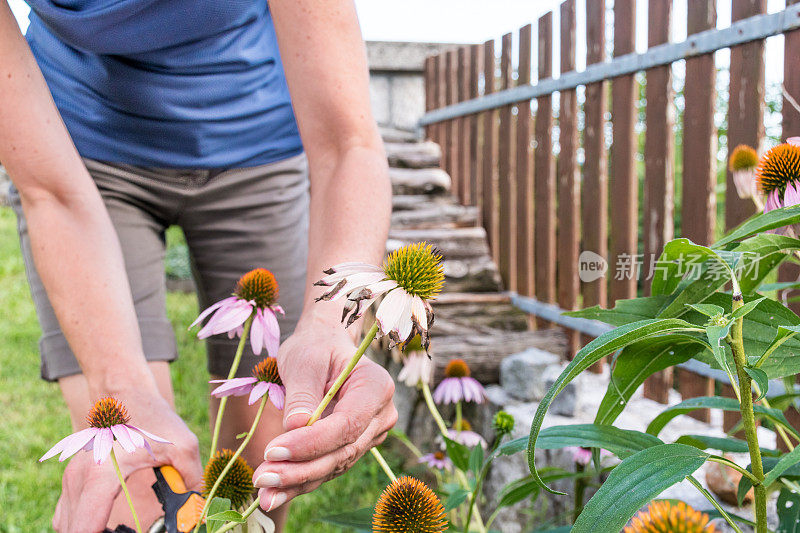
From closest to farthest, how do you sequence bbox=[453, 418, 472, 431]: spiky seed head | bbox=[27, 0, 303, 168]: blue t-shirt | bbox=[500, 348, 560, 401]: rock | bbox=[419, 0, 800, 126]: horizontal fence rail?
bbox=[27, 0, 303, 168]: blue t-shirt → bbox=[453, 418, 472, 431]: spiky seed head → bbox=[419, 0, 800, 126]: horizontal fence rail → bbox=[500, 348, 560, 401]: rock

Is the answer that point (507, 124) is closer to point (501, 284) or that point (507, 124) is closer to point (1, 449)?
point (501, 284)

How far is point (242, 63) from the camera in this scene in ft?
5.05

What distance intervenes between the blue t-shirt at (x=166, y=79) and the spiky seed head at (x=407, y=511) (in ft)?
3.37

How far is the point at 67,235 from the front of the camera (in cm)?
109

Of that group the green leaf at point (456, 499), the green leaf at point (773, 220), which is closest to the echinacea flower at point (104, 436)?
the green leaf at point (456, 499)

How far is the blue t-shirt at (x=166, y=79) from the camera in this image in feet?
4.33

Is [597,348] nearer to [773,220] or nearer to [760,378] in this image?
[760,378]

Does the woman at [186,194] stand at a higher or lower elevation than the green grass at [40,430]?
higher

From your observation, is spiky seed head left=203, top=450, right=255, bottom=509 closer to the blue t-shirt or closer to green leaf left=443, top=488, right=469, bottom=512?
green leaf left=443, top=488, right=469, bottom=512

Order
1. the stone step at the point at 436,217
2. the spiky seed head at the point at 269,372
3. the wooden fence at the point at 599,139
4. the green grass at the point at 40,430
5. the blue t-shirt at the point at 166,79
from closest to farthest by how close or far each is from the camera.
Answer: the spiky seed head at the point at 269,372 < the blue t-shirt at the point at 166,79 < the wooden fence at the point at 599,139 < the green grass at the point at 40,430 < the stone step at the point at 436,217

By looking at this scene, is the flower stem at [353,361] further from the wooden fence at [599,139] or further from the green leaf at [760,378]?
the wooden fence at [599,139]

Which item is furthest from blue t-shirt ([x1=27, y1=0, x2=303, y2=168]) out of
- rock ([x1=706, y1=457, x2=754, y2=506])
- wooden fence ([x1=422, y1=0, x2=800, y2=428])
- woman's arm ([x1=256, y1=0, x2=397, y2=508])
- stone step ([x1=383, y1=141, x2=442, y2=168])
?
stone step ([x1=383, y1=141, x2=442, y2=168])

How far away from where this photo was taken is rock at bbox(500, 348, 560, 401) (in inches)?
103

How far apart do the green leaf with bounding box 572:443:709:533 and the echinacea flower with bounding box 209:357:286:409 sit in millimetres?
333
